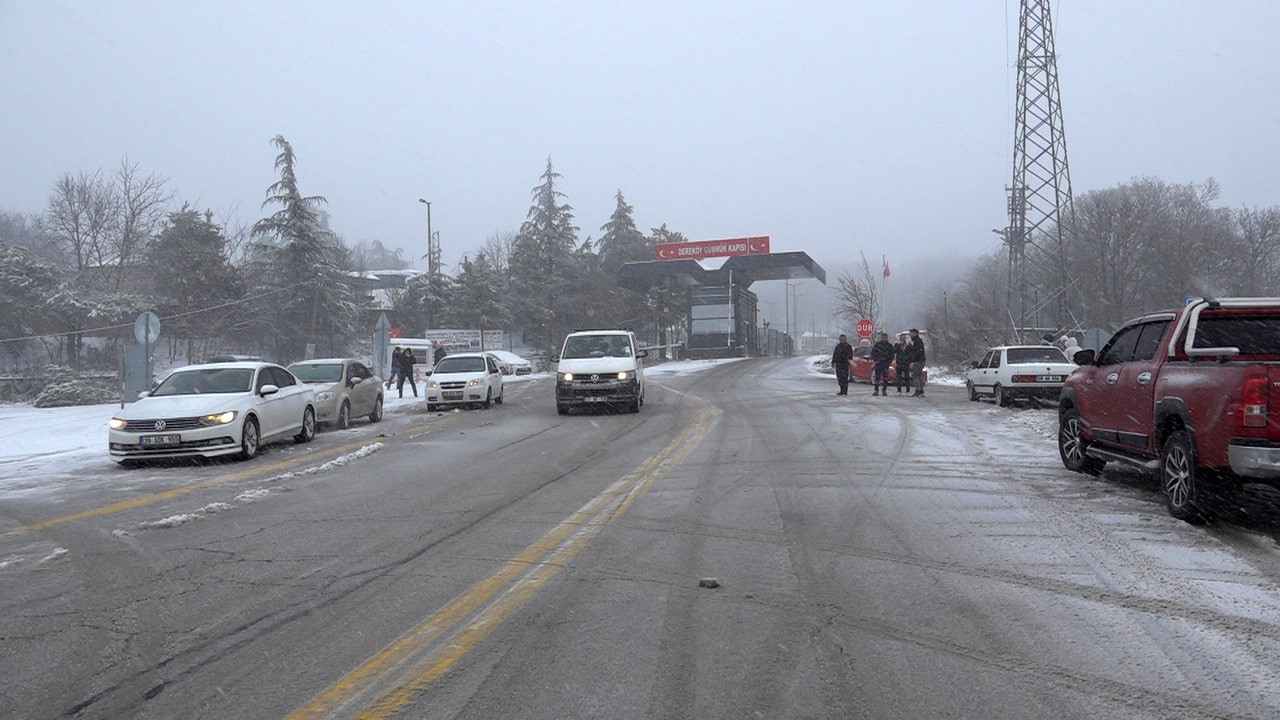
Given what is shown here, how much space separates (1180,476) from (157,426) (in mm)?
12016

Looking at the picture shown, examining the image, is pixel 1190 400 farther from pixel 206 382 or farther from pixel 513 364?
pixel 513 364

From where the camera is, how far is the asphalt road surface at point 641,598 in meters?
3.72

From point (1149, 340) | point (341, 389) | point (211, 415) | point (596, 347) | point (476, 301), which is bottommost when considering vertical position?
point (211, 415)

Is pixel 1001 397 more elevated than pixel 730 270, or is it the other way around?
pixel 730 270

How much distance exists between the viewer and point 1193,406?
6.89 meters

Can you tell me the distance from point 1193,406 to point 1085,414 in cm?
268

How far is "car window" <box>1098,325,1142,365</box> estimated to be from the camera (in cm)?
890

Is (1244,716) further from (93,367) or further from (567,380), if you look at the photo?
(93,367)

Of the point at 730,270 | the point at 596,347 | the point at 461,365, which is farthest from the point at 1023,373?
the point at 730,270

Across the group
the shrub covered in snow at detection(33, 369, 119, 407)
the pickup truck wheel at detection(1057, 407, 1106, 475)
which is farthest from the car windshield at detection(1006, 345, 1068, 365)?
the shrub covered in snow at detection(33, 369, 119, 407)

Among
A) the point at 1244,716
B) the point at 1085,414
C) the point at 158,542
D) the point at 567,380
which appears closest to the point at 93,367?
the point at 567,380

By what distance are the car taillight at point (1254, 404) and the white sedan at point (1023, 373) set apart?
13.6m

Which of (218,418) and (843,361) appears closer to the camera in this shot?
(218,418)

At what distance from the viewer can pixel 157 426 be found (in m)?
12.1
